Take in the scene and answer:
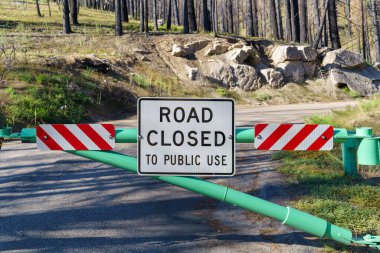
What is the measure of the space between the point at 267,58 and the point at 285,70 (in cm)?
180

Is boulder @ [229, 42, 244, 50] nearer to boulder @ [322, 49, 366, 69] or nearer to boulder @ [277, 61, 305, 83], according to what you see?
boulder @ [277, 61, 305, 83]

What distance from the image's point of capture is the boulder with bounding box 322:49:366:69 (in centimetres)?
2980

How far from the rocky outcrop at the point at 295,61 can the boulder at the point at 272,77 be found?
781 millimetres

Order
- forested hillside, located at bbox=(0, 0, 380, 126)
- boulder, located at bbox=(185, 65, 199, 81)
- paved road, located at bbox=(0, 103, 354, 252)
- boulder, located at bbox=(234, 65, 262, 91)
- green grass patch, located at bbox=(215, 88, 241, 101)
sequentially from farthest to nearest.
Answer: boulder, located at bbox=(234, 65, 262, 91)
boulder, located at bbox=(185, 65, 199, 81)
green grass patch, located at bbox=(215, 88, 241, 101)
forested hillside, located at bbox=(0, 0, 380, 126)
paved road, located at bbox=(0, 103, 354, 252)

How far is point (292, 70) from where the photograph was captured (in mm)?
28516

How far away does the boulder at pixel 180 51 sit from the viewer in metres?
27.8

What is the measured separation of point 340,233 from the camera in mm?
4535

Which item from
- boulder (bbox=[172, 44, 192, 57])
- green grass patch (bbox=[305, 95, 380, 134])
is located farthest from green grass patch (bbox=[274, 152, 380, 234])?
boulder (bbox=[172, 44, 192, 57])

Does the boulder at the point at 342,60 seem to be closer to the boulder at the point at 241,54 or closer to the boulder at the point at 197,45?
the boulder at the point at 241,54

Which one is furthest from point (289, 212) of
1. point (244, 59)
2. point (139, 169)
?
point (244, 59)

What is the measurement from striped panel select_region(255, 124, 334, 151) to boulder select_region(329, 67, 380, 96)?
2486cm

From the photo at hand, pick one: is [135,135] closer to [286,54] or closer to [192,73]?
[192,73]

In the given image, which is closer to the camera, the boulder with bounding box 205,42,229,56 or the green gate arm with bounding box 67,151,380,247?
the green gate arm with bounding box 67,151,380,247

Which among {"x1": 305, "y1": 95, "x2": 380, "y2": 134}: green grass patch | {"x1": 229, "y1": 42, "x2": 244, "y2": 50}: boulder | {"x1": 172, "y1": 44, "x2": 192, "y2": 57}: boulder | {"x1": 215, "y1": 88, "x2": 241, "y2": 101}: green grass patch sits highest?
{"x1": 229, "y1": 42, "x2": 244, "y2": 50}: boulder
